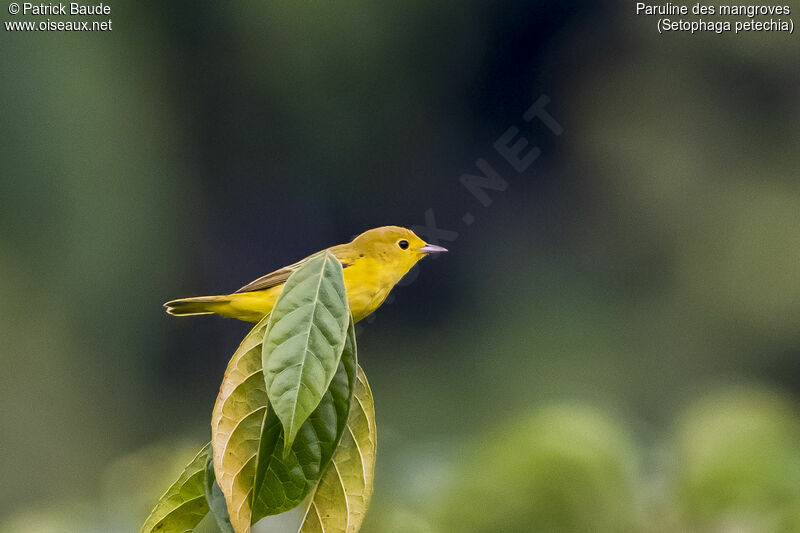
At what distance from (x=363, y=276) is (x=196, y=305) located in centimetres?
11

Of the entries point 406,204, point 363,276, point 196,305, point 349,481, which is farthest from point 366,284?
point 406,204

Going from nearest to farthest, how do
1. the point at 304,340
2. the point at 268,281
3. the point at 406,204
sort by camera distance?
the point at 304,340 < the point at 268,281 < the point at 406,204

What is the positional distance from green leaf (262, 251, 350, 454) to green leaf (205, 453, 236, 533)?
0.06m

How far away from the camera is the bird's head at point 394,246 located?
0.57 meters

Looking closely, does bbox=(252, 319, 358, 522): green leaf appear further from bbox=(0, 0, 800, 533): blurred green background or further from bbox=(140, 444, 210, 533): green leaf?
bbox=(0, 0, 800, 533): blurred green background

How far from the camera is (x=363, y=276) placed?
1.86 feet

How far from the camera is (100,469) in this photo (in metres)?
2.52

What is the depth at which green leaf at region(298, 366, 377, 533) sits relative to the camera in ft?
1.21

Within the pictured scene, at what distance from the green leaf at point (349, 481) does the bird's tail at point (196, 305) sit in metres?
0.20

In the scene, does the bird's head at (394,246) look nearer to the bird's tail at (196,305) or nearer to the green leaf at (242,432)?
the bird's tail at (196,305)

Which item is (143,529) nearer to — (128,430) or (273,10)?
(128,430)

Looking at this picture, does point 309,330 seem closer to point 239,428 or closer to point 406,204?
point 239,428

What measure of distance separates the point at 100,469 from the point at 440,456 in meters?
1.59

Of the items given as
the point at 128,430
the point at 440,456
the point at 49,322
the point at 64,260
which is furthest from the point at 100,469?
the point at 440,456
